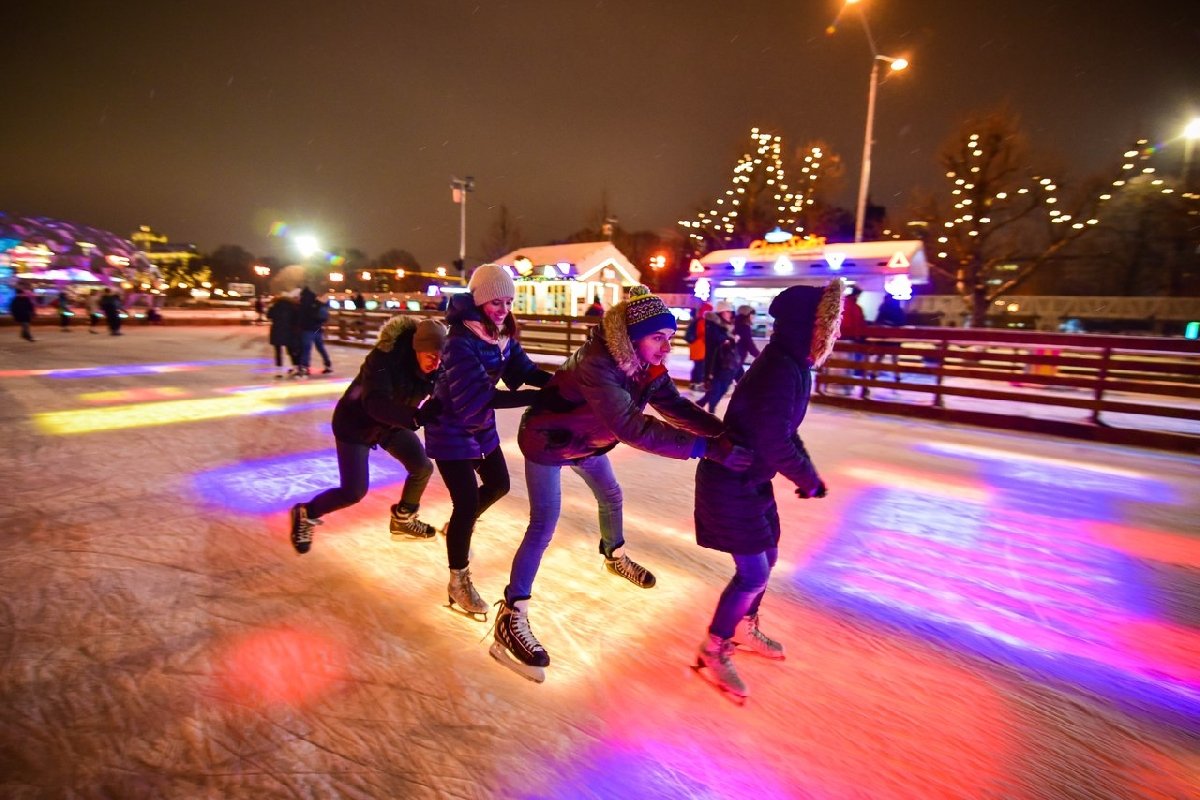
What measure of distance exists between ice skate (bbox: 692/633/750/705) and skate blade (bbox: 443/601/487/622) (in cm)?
98

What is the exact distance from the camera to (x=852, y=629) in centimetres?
263

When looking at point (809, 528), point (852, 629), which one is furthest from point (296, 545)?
point (809, 528)

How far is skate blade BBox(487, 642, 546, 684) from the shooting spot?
2.22m

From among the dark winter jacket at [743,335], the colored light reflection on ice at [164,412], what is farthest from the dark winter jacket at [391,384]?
the dark winter jacket at [743,335]

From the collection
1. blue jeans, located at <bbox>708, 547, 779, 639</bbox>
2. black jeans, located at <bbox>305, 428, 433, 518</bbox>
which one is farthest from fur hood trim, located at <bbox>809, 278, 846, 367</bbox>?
black jeans, located at <bbox>305, 428, 433, 518</bbox>

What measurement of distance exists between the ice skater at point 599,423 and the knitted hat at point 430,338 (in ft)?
1.93

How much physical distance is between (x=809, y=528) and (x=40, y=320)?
101 ft

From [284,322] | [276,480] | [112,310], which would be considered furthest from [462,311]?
[112,310]

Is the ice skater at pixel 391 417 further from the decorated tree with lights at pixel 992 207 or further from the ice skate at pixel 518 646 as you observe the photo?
the decorated tree with lights at pixel 992 207

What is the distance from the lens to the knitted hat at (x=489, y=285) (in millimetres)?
2432

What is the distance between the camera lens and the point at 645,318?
2092 millimetres

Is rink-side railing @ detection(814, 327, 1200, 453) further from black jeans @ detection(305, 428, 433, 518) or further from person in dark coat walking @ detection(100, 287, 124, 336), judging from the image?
person in dark coat walking @ detection(100, 287, 124, 336)

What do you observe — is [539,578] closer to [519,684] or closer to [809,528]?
[519,684]

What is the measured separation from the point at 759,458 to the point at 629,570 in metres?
1.26
